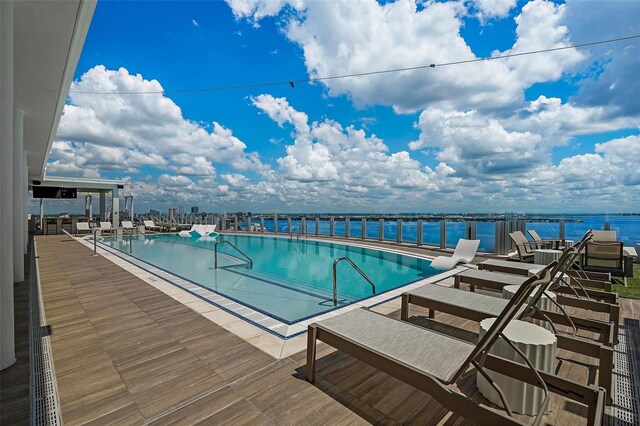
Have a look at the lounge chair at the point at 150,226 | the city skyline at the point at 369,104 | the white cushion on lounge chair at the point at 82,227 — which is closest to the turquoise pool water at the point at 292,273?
the city skyline at the point at 369,104

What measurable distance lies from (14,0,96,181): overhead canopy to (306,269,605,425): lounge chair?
441 centimetres

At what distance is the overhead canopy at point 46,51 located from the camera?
3.41 m

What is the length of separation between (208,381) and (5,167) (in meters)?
2.62

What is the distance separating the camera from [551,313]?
2.63m

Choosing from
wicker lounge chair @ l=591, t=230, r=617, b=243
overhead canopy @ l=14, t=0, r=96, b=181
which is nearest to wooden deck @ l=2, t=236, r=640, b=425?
overhead canopy @ l=14, t=0, r=96, b=181

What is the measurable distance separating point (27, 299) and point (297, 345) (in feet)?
15.1

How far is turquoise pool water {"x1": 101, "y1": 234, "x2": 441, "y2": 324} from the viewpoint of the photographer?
5406mm

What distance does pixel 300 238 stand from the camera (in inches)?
575

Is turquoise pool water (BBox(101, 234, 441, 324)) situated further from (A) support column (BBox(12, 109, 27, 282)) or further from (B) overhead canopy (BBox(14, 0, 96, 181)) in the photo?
(B) overhead canopy (BBox(14, 0, 96, 181))

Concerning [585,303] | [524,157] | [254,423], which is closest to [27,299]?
[254,423]

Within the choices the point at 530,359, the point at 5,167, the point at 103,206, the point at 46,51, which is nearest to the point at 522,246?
the point at 530,359

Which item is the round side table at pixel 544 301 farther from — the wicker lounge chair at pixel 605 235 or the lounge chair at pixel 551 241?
the lounge chair at pixel 551 241

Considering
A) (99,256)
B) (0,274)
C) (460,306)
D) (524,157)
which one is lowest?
(99,256)

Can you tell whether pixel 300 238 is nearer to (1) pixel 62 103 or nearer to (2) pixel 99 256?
(2) pixel 99 256
